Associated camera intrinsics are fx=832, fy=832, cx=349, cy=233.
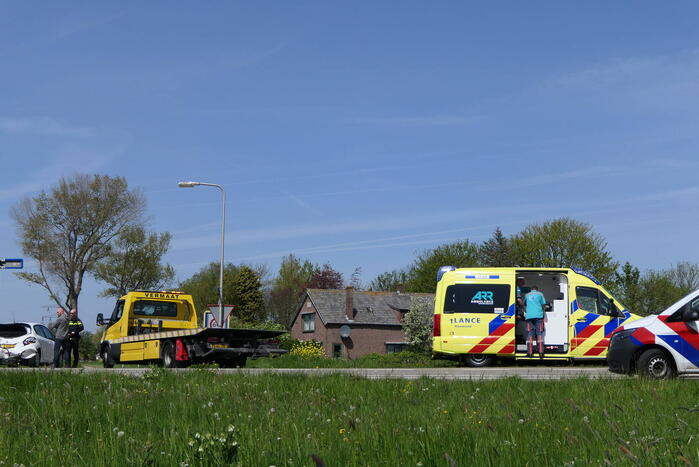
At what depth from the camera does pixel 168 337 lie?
836 inches

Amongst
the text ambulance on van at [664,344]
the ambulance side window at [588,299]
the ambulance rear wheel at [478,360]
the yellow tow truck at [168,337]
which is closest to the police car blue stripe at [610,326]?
the ambulance side window at [588,299]

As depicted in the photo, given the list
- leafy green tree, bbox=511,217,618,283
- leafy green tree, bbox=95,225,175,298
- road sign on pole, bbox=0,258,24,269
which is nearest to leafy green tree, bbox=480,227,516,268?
leafy green tree, bbox=511,217,618,283

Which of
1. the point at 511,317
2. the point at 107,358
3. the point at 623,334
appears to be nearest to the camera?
the point at 623,334

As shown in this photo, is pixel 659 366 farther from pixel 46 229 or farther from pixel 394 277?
pixel 394 277

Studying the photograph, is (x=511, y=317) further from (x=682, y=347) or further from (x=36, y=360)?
(x=36, y=360)

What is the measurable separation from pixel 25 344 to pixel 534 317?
15.1m

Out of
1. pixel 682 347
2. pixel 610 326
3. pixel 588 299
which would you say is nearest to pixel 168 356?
pixel 588 299

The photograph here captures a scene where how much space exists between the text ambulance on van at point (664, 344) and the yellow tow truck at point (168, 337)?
28.5ft

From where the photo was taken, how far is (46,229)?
5556 cm

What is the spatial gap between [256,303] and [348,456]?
297ft

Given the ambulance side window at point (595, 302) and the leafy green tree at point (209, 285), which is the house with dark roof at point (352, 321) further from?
the ambulance side window at point (595, 302)

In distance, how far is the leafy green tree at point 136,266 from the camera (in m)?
61.7

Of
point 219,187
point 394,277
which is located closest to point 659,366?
point 219,187

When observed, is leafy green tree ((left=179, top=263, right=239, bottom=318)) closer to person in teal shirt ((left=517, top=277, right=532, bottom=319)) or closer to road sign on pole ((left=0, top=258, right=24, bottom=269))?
road sign on pole ((left=0, top=258, right=24, bottom=269))
